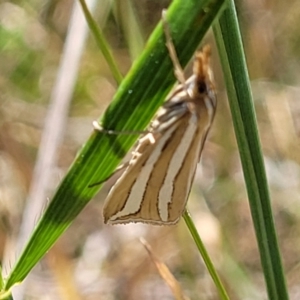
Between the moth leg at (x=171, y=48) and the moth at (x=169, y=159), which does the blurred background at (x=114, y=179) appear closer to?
the moth at (x=169, y=159)

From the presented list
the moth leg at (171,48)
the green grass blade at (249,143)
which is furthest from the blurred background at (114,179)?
the moth leg at (171,48)

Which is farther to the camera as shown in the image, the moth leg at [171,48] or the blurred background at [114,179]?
the blurred background at [114,179]

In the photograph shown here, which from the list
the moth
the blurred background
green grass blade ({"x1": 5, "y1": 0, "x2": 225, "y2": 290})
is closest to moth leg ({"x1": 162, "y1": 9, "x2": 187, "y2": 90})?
green grass blade ({"x1": 5, "y1": 0, "x2": 225, "y2": 290})

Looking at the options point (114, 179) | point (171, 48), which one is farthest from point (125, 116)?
point (114, 179)

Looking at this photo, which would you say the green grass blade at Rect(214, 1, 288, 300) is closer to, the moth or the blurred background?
the moth

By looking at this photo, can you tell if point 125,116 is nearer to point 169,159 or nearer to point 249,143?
point 249,143

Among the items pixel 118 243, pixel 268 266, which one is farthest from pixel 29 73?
pixel 268 266

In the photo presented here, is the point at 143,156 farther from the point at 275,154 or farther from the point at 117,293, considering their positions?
the point at 275,154
